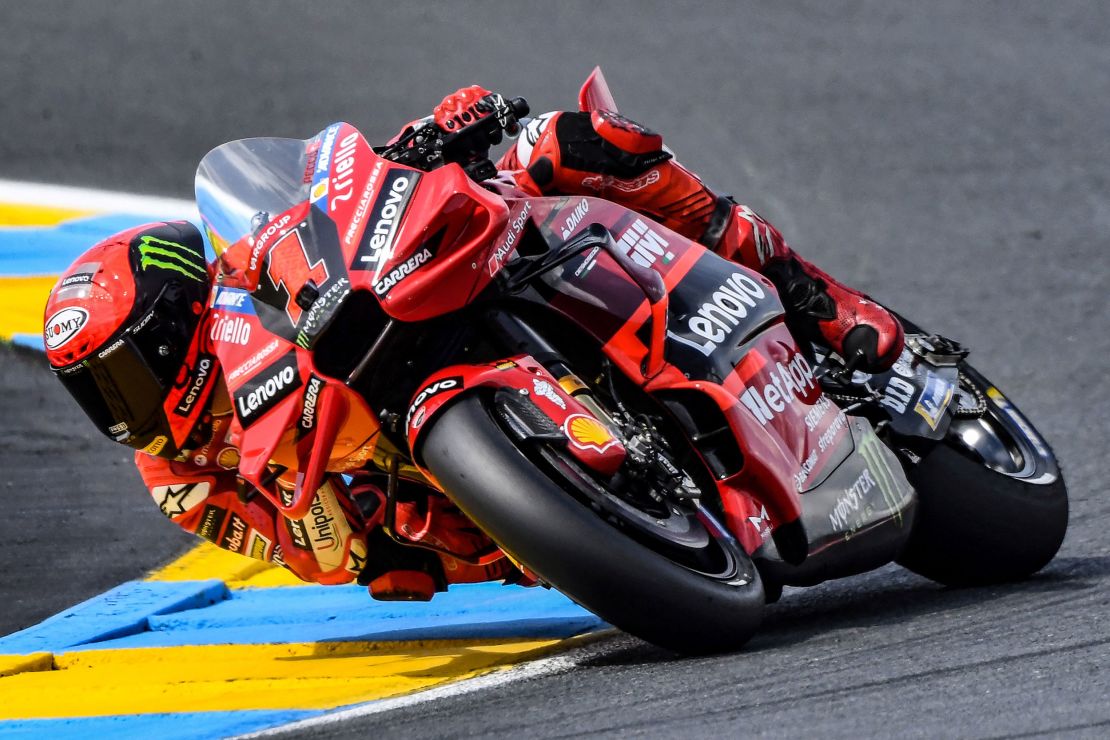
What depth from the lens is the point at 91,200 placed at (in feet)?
28.5

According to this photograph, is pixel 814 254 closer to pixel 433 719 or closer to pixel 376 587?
pixel 376 587

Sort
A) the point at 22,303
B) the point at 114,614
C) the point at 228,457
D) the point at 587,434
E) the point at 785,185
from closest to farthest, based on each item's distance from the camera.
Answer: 1. the point at 587,434
2. the point at 228,457
3. the point at 114,614
4. the point at 22,303
5. the point at 785,185

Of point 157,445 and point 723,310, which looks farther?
point 157,445

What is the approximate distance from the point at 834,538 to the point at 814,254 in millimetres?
4002

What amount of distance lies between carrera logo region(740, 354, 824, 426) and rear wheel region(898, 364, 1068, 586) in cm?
50

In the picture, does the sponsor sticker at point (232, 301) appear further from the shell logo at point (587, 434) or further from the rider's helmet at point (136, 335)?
the shell logo at point (587, 434)

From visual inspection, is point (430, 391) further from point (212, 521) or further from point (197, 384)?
point (212, 521)

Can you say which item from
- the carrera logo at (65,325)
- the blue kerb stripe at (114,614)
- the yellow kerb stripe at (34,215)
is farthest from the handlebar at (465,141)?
the yellow kerb stripe at (34,215)

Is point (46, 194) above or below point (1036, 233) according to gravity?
below

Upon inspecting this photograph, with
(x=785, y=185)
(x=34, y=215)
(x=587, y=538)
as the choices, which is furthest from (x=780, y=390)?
(x=34, y=215)

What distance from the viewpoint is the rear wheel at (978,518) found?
4359 mm

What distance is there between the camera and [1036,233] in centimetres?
740

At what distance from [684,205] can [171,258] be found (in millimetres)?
1413

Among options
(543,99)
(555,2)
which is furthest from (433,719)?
(555,2)
